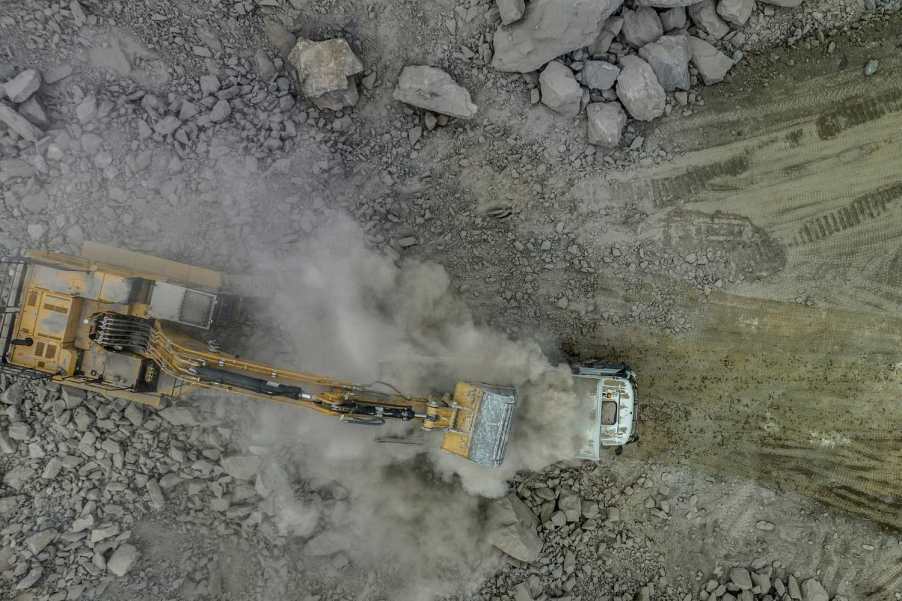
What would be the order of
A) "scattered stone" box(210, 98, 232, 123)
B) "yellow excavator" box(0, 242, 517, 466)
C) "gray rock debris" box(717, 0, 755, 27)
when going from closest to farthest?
"yellow excavator" box(0, 242, 517, 466) → "scattered stone" box(210, 98, 232, 123) → "gray rock debris" box(717, 0, 755, 27)

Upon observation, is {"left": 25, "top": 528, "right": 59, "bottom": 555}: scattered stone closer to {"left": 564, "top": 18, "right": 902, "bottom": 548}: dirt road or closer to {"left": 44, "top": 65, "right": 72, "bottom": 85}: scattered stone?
{"left": 44, "top": 65, "right": 72, "bottom": 85}: scattered stone

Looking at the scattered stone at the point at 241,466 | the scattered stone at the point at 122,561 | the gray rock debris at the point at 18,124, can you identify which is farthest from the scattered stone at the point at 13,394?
the gray rock debris at the point at 18,124

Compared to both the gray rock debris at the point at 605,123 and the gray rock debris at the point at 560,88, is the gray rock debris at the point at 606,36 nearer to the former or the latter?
the gray rock debris at the point at 560,88

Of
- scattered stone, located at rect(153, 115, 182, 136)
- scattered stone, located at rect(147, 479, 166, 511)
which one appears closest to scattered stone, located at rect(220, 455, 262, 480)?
scattered stone, located at rect(147, 479, 166, 511)

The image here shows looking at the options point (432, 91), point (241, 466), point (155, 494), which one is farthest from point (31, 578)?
point (432, 91)

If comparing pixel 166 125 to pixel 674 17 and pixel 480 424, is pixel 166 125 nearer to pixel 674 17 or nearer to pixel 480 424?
pixel 480 424

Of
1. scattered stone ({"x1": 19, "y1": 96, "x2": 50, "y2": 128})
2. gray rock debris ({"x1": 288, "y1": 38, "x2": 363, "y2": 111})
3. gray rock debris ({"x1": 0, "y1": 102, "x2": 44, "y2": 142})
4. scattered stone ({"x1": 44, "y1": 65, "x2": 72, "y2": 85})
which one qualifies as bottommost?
gray rock debris ({"x1": 0, "y1": 102, "x2": 44, "y2": 142})

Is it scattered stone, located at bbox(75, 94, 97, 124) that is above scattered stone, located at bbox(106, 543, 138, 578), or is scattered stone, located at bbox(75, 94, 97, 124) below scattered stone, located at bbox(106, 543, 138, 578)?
above
